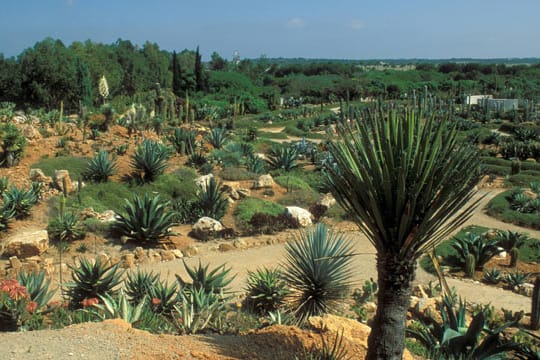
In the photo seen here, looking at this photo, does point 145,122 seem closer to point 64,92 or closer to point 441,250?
point 441,250

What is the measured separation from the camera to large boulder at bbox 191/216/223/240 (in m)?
11.6

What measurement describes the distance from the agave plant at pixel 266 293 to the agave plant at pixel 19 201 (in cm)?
609

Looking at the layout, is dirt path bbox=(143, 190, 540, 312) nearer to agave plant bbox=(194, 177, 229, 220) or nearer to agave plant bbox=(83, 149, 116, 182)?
agave plant bbox=(194, 177, 229, 220)

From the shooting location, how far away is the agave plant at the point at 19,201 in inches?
437

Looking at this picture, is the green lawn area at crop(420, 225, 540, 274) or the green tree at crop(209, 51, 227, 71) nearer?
the green lawn area at crop(420, 225, 540, 274)

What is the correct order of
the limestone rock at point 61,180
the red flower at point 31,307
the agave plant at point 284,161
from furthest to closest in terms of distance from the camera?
the agave plant at point 284,161, the limestone rock at point 61,180, the red flower at point 31,307

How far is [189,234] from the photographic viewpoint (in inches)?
462

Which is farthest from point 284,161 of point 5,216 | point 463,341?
point 463,341

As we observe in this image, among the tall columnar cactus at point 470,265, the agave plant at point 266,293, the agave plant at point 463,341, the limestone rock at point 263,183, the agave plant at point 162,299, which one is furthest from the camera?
the limestone rock at point 263,183

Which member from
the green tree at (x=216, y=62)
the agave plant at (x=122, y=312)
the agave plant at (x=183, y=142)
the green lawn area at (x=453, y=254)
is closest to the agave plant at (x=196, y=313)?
the agave plant at (x=122, y=312)

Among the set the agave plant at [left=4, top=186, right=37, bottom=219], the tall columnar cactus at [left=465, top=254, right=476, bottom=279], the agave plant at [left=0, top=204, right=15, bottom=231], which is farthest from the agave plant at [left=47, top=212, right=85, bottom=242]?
the tall columnar cactus at [left=465, top=254, right=476, bottom=279]

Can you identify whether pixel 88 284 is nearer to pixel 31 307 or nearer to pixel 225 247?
pixel 31 307

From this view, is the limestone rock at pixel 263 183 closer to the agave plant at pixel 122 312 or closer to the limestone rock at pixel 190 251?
the limestone rock at pixel 190 251

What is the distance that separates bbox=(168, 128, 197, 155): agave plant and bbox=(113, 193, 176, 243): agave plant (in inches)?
262
